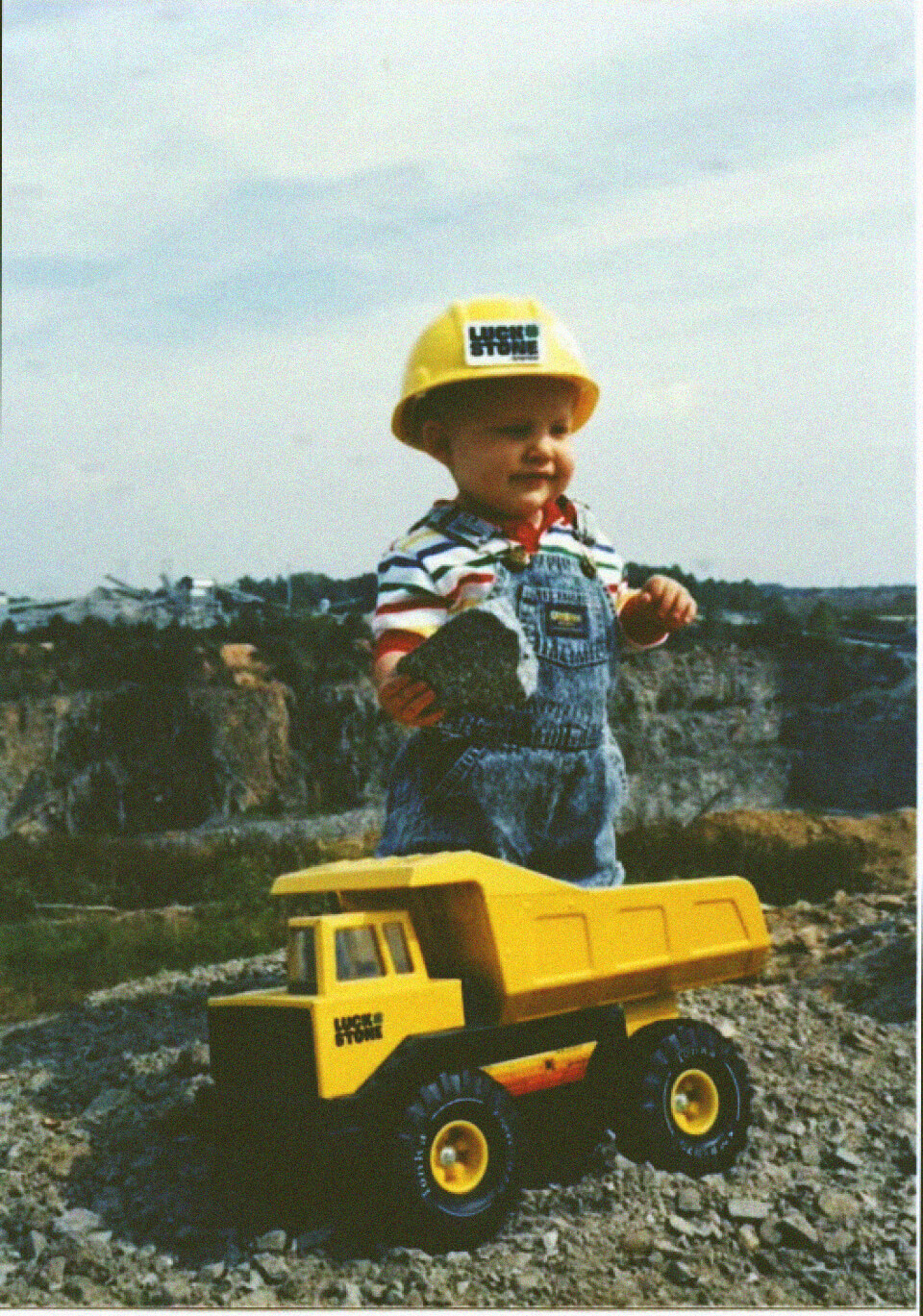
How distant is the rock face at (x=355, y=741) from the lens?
4895 millimetres

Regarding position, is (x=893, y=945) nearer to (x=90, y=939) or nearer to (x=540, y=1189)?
(x=540, y=1189)

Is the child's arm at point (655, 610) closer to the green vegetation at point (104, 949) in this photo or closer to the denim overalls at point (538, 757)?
the denim overalls at point (538, 757)

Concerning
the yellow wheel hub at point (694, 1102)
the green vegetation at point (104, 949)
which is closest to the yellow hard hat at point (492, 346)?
the yellow wheel hub at point (694, 1102)

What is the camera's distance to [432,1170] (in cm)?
223

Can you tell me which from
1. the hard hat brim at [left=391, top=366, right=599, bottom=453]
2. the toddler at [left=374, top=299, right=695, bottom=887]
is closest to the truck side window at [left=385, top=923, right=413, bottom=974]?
the toddler at [left=374, top=299, right=695, bottom=887]

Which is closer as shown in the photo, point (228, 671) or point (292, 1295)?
point (292, 1295)

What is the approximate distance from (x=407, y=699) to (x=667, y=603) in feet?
1.70

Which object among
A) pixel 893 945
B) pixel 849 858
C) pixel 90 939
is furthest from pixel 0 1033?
pixel 849 858

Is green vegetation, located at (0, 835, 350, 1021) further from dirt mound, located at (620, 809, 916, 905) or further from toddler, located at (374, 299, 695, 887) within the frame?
toddler, located at (374, 299, 695, 887)

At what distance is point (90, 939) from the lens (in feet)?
13.3

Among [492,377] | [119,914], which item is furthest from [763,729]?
[492,377]

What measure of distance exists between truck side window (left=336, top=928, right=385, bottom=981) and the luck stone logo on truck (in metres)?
0.07

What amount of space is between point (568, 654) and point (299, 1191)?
3.18 feet

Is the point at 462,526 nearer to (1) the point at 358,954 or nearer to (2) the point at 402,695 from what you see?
(2) the point at 402,695
